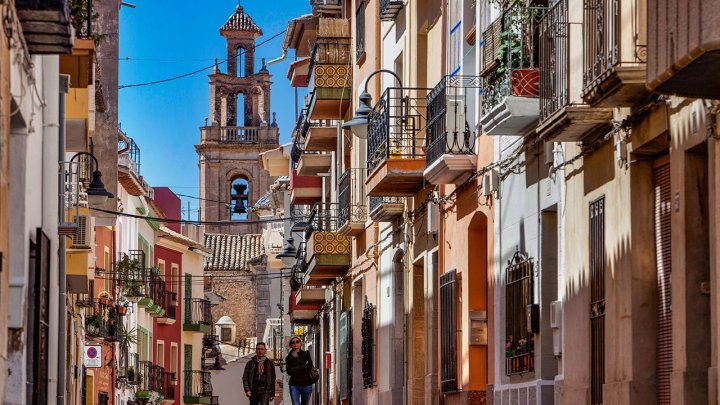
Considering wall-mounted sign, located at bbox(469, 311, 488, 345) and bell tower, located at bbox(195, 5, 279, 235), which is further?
bell tower, located at bbox(195, 5, 279, 235)

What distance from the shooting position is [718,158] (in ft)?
43.5

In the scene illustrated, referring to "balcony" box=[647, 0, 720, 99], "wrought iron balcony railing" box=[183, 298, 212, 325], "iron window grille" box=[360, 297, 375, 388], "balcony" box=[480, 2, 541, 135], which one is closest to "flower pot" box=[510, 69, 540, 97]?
"balcony" box=[480, 2, 541, 135]

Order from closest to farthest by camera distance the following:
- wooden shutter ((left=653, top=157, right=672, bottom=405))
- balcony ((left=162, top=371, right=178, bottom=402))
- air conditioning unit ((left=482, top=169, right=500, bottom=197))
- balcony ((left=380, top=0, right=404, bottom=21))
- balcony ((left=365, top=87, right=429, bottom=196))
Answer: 1. wooden shutter ((left=653, top=157, right=672, bottom=405))
2. air conditioning unit ((left=482, top=169, right=500, bottom=197))
3. balcony ((left=365, top=87, right=429, bottom=196))
4. balcony ((left=380, top=0, right=404, bottom=21))
5. balcony ((left=162, top=371, right=178, bottom=402))

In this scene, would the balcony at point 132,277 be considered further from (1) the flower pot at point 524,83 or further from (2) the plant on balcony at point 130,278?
(1) the flower pot at point 524,83

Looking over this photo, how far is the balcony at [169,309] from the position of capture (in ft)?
223

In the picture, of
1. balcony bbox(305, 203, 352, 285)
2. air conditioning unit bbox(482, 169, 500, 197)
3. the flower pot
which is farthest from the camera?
balcony bbox(305, 203, 352, 285)

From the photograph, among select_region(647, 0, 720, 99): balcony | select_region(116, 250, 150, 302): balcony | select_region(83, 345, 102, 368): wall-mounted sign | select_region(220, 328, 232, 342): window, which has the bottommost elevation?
select_region(83, 345, 102, 368): wall-mounted sign

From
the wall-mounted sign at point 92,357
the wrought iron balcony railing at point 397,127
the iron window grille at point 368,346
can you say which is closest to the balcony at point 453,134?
the wrought iron balcony railing at point 397,127

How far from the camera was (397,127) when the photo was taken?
26016 millimetres

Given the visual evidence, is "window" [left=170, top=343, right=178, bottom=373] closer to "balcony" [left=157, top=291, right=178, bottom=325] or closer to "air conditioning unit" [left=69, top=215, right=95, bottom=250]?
"balcony" [left=157, top=291, right=178, bottom=325]

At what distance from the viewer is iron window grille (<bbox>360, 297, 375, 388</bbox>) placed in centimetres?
3120

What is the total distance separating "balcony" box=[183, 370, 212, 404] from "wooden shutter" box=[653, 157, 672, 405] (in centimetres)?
5865

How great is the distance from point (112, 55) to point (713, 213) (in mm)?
23126

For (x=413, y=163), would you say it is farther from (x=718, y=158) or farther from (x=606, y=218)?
(x=718, y=158)
